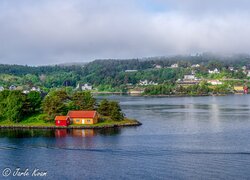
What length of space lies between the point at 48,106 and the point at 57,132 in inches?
197

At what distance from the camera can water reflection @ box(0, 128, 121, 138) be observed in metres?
32.9

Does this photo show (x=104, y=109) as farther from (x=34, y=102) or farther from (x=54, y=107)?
(x=34, y=102)

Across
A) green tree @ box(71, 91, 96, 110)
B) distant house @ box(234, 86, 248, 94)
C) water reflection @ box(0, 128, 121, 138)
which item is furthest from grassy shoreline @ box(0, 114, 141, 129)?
distant house @ box(234, 86, 248, 94)

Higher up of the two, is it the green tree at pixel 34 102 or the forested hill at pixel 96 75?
the forested hill at pixel 96 75

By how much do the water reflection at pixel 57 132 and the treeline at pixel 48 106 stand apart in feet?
9.86

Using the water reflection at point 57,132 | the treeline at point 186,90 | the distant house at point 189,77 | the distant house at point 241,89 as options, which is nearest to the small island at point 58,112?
the water reflection at point 57,132

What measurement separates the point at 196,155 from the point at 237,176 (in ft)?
15.5

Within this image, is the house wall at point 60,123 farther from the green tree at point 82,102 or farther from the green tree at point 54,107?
the green tree at point 82,102

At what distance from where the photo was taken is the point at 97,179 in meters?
20.1

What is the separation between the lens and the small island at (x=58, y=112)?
3728 centimetres

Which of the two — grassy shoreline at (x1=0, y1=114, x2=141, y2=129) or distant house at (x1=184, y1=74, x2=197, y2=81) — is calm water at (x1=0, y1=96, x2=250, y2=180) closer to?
grassy shoreline at (x1=0, y1=114, x2=141, y2=129)

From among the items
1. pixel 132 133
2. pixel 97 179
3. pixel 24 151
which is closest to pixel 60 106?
pixel 132 133

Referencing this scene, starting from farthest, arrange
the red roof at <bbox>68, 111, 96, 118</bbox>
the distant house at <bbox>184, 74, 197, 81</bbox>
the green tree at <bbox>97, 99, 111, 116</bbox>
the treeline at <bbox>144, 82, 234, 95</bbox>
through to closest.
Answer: the distant house at <bbox>184, 74, 197, 81</bbox> < the treeline at <bbox>144, 82, 234, 95</bbox> < the green tree at <bbox>97, 99, 111, 116</bbox> < the red roof at <bbox>68, 111, 96, 118</bbox>

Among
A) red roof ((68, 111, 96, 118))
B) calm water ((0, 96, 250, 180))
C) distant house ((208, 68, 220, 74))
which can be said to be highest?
distant house ((208, 68, 220, 74))
